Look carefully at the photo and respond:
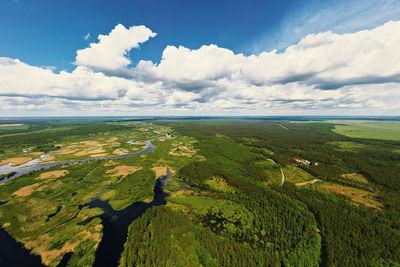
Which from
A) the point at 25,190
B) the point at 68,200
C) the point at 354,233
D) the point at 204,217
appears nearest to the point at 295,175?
the point at 354,233

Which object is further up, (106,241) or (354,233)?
(354,233)

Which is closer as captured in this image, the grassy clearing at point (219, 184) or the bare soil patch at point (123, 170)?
the grassy clearing at point (219, 184)

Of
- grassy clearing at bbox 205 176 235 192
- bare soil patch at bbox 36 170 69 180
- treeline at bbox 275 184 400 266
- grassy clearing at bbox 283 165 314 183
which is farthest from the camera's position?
grassy clearing at bbox 283 165 314 183

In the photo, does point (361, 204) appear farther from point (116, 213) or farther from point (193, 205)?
point (116, 213)

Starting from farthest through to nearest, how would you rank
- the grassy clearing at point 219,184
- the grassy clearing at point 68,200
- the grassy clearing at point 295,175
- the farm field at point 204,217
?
1. the grassy clearing at point 295,175
2. the grassy clearing at point 219,184
3. the grassy clearing at point 68,200
4. the farm field at point 204,217

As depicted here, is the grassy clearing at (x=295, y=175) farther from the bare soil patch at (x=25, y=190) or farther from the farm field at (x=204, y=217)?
the bare soil patch at (x=25, y=190)

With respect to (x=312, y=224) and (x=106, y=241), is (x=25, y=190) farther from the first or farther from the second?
(x=312, y=224)

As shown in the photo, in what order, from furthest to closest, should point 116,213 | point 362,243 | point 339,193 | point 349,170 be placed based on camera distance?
point 349,170, point 339,193, point 116,213, point 362,243

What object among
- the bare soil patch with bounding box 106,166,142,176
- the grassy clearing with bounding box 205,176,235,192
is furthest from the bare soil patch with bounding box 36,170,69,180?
the grassy clearing with bounding box 205,176,235,192

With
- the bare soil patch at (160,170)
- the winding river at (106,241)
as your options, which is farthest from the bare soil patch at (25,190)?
the bare soil patch at (160,170)

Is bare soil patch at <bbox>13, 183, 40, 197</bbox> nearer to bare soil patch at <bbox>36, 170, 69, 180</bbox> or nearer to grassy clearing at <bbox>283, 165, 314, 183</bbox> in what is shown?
bare soil patch at <bbox>36, 170, 69, 180</bbox>

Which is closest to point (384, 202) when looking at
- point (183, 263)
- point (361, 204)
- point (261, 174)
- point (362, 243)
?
point (361, 204)
